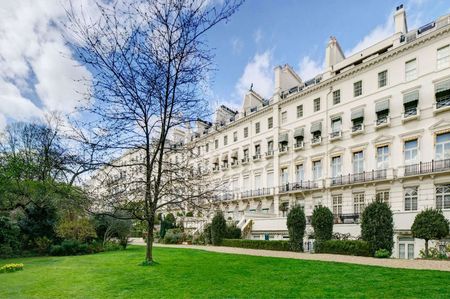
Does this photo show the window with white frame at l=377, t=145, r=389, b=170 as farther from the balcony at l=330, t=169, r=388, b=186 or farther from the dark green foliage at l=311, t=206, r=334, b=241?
the dark green foliage at l=311, t=206, r=334, b=241

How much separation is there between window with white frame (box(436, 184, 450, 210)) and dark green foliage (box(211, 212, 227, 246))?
15.7 metres

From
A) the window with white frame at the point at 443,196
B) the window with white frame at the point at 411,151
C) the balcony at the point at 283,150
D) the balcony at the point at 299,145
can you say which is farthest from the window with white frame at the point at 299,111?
the window with white frame at the point at 443,196

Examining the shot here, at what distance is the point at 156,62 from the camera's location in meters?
10.8

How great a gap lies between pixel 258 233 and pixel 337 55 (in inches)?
754

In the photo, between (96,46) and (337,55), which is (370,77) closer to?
(337,55)

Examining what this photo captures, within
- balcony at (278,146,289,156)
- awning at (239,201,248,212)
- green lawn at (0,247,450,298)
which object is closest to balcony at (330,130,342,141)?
balcony at (278,146,289,156)

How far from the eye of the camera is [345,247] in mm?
16953

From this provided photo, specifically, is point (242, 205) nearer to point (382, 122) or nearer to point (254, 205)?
point (254, 205)

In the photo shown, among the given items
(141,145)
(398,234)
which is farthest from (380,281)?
(398,234)

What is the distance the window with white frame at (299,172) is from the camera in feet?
106

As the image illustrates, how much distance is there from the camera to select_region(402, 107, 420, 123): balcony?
23622 mm

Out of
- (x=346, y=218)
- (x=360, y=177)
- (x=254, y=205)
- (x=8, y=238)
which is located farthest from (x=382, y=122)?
(x=8, y=238)

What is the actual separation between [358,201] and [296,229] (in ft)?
31.4

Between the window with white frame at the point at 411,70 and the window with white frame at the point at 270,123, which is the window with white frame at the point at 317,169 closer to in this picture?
the window with white frame at the point at 270,123
